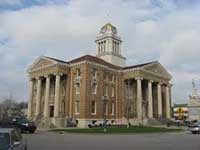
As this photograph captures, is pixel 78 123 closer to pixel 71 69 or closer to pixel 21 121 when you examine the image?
pixel 71 69

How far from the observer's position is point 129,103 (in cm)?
7212

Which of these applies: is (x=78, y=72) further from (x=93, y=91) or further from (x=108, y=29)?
(x=108, y=29)

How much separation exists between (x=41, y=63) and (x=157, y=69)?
28.4 m

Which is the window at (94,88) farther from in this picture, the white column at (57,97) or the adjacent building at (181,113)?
the adjacent building at (181,113)

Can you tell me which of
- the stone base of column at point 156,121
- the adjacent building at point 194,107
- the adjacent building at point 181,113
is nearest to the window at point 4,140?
the stone base of column at point 156,121

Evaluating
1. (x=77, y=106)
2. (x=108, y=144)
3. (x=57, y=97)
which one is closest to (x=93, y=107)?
(x=77, y=106)

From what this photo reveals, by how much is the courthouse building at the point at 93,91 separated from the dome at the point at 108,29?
17806 millimetres

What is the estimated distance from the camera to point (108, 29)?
8725 cm

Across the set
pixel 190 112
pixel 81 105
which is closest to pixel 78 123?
pixel 81 105

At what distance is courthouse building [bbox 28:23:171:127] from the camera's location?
6312cm

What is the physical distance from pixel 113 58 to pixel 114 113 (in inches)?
749

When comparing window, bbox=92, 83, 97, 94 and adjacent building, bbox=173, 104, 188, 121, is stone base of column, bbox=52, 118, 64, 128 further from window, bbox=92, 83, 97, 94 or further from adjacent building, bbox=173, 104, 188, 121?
adjacent building, bbox=173, 104, 188, 121

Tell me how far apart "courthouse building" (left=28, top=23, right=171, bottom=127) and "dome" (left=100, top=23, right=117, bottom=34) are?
17806 millimetres

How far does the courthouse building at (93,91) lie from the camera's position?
207 feet
